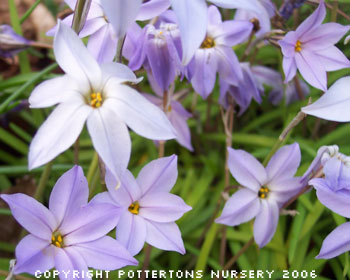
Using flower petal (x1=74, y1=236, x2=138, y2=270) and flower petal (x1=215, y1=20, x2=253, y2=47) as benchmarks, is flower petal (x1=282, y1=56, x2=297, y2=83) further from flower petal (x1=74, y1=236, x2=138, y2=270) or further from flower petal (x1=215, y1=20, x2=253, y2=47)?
flower petal (x1=74, y1=236, x2=138, y2=270)

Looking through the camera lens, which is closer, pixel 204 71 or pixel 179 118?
pixel 204 71

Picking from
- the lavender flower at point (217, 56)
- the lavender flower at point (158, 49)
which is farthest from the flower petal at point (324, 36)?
the lavender flower at point (158, 49)

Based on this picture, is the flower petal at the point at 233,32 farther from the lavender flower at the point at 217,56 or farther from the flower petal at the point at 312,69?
the flower petal at the point at 312,69

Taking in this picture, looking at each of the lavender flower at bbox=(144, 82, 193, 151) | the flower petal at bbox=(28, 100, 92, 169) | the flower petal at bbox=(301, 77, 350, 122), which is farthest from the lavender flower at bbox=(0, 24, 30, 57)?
the flower petal at bbox=(301, 77, 350, 122)

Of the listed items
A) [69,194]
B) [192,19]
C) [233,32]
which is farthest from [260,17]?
[69,194]

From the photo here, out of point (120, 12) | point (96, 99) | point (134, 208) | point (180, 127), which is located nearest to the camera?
point (120, 12)

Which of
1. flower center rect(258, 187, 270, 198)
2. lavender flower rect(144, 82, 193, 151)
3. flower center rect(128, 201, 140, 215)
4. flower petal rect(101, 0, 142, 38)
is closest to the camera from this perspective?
flower petal rect(101, 0, 142, 38)

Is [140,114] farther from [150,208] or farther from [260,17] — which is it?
[260,17]
